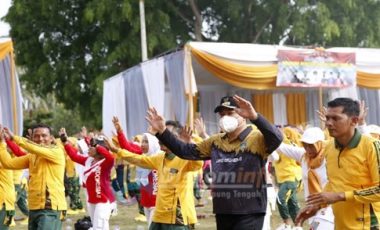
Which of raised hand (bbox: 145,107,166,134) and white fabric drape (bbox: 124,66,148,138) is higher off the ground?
white fabric drape (bbox: 124,66,148,138)

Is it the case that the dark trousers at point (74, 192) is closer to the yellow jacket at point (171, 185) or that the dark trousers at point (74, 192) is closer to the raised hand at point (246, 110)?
the yellow jacket at point (171, 185)

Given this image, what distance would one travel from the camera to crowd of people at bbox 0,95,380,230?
450 cm

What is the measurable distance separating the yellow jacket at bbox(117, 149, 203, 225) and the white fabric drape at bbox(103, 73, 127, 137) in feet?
30.5

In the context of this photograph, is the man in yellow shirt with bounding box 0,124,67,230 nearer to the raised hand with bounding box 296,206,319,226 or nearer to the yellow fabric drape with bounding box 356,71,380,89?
the raised hand with bounding box 296,206,319,226

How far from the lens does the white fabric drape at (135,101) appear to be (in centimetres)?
1570

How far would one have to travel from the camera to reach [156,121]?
17.8 ft

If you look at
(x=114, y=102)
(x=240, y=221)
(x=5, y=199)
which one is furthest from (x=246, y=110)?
(x=114, y=102)

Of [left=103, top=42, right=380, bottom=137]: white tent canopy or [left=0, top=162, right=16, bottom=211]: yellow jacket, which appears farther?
[left=103, top=42, right=380, bottom=137]: white tent canopy

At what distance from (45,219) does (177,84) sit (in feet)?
23.4

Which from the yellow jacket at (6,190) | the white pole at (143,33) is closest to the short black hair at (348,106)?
the yellow jacket at (6,190)

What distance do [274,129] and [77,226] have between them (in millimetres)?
5400

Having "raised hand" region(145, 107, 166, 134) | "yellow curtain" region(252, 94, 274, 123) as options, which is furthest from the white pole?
"raised hand" region(145, 107, 166, 134)

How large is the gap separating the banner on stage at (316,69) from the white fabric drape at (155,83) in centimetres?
262

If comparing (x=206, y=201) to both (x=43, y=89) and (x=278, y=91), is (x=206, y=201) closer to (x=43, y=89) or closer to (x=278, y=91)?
(x=278, y=91)
